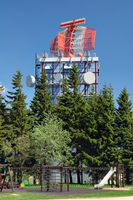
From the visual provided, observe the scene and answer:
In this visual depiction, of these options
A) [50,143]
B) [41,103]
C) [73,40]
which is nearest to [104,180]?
[50,143]

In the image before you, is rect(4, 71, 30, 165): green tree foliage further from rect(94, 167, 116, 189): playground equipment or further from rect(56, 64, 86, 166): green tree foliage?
rect(94, 167, 116, 189): playground equipment

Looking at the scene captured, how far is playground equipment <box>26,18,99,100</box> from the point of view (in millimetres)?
92000

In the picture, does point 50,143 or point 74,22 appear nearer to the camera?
point 50,143

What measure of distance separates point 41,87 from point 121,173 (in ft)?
72.6

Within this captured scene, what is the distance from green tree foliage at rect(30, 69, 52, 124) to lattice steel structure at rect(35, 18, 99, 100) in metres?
23.6

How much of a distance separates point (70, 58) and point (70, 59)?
448 mm

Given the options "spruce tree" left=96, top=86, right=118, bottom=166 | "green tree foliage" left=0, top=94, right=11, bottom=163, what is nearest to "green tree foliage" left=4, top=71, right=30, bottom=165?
"green tree foliage" left=0, top=94, right=11, bottom=163

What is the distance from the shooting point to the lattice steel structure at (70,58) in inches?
3659

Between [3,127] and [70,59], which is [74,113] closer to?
[3,127]

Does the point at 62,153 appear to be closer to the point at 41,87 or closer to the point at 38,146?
the point at 38,146

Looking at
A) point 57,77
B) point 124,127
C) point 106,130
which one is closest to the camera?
point 106,130

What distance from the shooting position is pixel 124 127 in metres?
58.2

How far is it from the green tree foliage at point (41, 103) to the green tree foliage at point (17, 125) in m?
2.52

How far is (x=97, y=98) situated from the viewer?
5884 centimetres
